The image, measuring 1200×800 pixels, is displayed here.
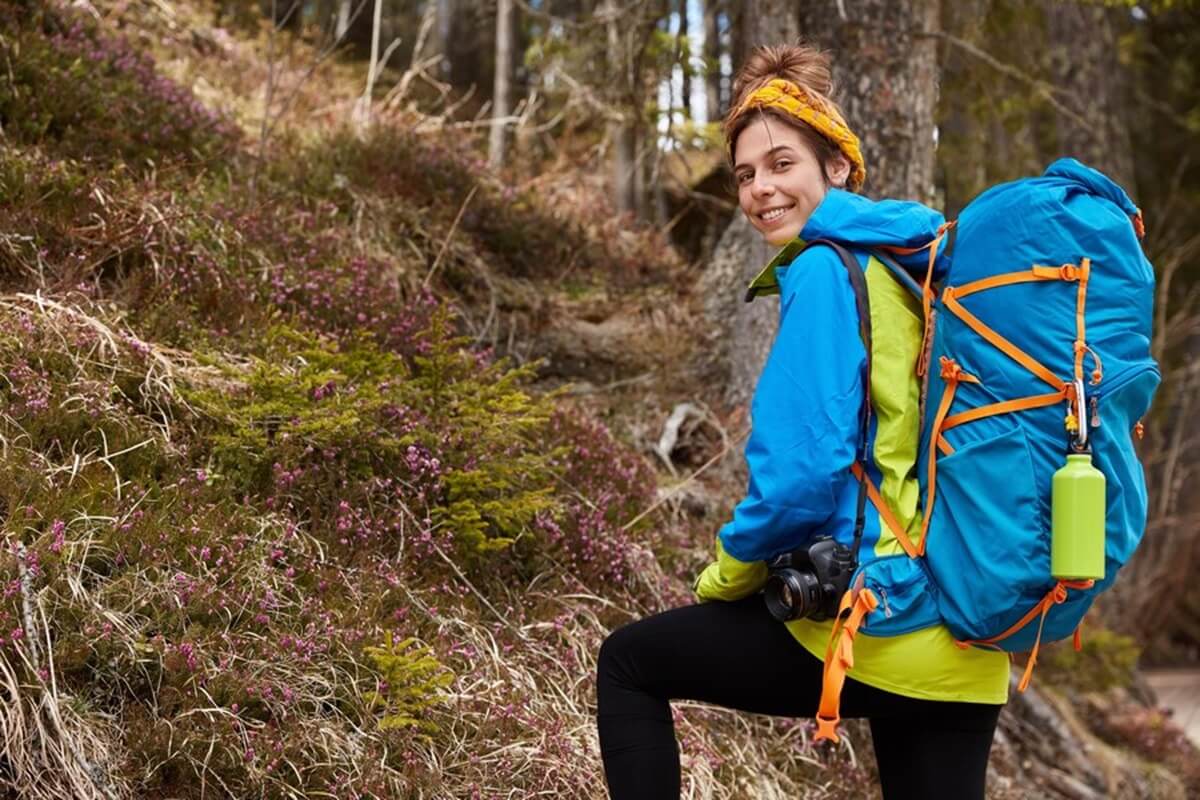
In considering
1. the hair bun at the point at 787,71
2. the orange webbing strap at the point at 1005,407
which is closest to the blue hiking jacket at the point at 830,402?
the orange webbing strap at the point at 1005,407

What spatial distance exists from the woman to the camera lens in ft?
0.22

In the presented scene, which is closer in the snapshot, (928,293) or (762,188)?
(928,293)

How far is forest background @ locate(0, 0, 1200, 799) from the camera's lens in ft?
11.9

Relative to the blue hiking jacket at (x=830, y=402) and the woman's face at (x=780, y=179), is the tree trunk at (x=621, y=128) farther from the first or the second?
the blue hiking jacket at (x=830, y=402)

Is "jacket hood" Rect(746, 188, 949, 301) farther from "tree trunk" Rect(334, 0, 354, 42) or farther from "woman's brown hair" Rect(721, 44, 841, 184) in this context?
"tree trunk" Rect(334, 0, 354, 42)

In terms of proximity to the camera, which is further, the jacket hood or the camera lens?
the jacket hood

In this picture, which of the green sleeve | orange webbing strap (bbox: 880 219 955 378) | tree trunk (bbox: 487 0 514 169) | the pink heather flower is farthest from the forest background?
orange webbing strap (bbox: 880 219 955 378)

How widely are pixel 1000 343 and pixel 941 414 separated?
19 centimetres

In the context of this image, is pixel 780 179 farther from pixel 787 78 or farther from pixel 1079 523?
pixel 1079 523

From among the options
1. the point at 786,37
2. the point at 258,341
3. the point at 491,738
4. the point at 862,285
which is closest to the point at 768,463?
the point at 862,285

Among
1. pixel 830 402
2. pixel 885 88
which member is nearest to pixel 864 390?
pixel 830 402

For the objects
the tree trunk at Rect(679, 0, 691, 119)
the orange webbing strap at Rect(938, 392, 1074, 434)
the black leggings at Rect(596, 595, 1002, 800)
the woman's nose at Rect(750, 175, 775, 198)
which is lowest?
the black leggings at Rect(596, 595, 1002, 800)

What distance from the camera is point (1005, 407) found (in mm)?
2551

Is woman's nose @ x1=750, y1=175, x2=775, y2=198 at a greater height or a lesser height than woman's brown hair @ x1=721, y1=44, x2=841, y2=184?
lesser
